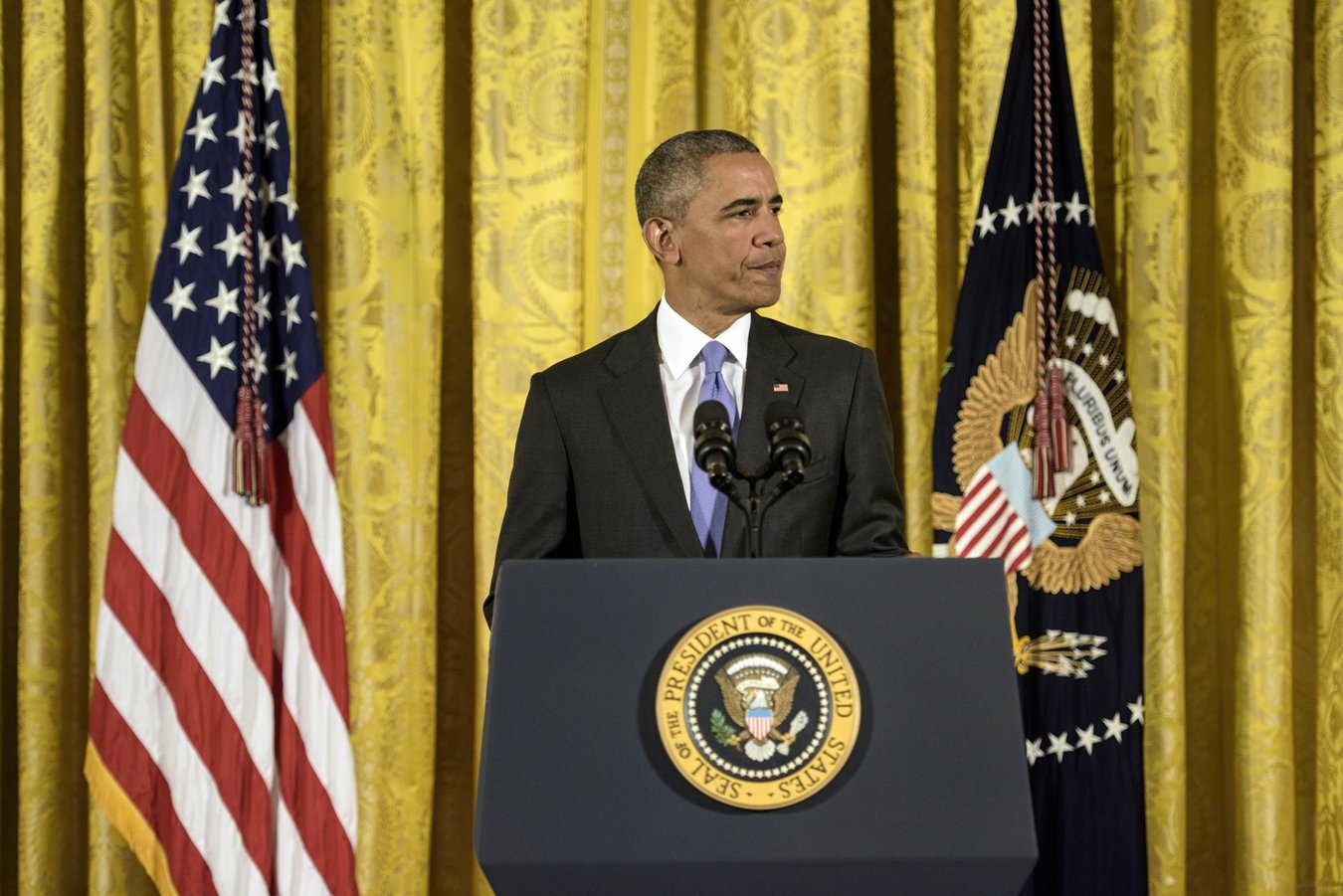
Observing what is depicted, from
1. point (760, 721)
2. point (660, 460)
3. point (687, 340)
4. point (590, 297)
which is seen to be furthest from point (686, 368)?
point (590, 297)

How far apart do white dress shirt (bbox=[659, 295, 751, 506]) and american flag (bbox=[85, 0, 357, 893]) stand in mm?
1455

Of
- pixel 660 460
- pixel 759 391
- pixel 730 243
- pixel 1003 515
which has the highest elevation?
pixel 730 243

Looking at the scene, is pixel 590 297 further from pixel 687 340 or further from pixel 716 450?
pixel 716 450

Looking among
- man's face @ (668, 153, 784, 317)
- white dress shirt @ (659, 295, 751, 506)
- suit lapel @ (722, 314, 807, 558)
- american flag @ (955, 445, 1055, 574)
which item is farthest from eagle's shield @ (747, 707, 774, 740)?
american flag @ (955, 445, 1055, 574)

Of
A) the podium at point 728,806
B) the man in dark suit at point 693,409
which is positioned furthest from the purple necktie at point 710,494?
the podium at point 728,806

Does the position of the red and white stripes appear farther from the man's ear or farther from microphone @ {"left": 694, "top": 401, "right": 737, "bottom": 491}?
microphone @ {"left": 694, "top": 401, "right": 737, "bottom": 491}

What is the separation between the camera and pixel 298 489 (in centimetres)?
350

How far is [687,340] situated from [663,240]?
0.65ft

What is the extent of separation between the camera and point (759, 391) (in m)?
2.20

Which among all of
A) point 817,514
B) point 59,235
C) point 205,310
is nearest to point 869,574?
point 817,514

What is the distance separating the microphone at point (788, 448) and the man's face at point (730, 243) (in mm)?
616

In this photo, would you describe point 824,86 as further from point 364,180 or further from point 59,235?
point 59,235

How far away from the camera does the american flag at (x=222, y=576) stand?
11.1ft

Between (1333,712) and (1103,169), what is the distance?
1.52 metres
